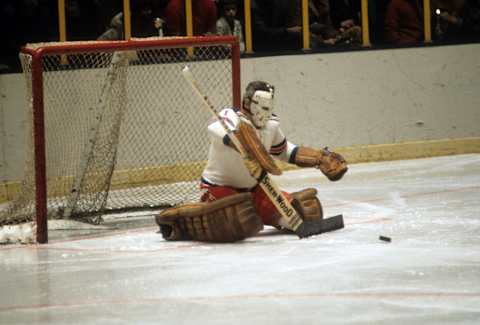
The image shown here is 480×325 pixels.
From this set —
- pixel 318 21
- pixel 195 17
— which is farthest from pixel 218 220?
pixel 318 21

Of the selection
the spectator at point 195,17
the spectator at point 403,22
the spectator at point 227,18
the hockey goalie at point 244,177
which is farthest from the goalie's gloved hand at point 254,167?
the spectator at point 403,22

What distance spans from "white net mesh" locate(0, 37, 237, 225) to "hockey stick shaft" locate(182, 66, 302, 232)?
3.46 ft

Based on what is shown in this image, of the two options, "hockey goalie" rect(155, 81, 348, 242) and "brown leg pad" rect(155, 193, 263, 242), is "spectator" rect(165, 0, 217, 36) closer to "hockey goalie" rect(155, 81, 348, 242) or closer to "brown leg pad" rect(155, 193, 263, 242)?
"hockey goalie" rect(155, 81, 348, 242)

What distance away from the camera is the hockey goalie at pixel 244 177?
22.6ft

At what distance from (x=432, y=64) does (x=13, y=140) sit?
3909mm

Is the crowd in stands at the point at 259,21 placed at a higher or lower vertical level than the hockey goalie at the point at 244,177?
higher

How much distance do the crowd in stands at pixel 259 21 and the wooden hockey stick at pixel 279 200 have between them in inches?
84.9

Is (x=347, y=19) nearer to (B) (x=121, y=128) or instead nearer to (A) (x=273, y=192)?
(B) (x=121, y=128)

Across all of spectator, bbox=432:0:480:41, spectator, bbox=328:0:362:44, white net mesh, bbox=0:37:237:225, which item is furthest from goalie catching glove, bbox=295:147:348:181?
spectator, bbox=432:0:480:41

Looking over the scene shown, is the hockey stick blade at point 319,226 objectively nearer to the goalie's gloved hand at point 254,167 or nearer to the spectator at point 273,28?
Answer: the goalie's gloved hand at point 254,167

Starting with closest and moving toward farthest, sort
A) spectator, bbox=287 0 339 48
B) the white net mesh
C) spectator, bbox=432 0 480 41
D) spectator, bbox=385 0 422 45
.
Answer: the white net mesh → spectator, bbox=287 0 339 48 → spectator, bbox=385 0 422 45 → spectator, bbox=432 0 480 41

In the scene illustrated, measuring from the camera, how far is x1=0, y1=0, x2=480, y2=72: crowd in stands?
380 inches

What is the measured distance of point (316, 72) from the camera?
10.6m

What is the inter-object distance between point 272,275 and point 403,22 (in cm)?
549
